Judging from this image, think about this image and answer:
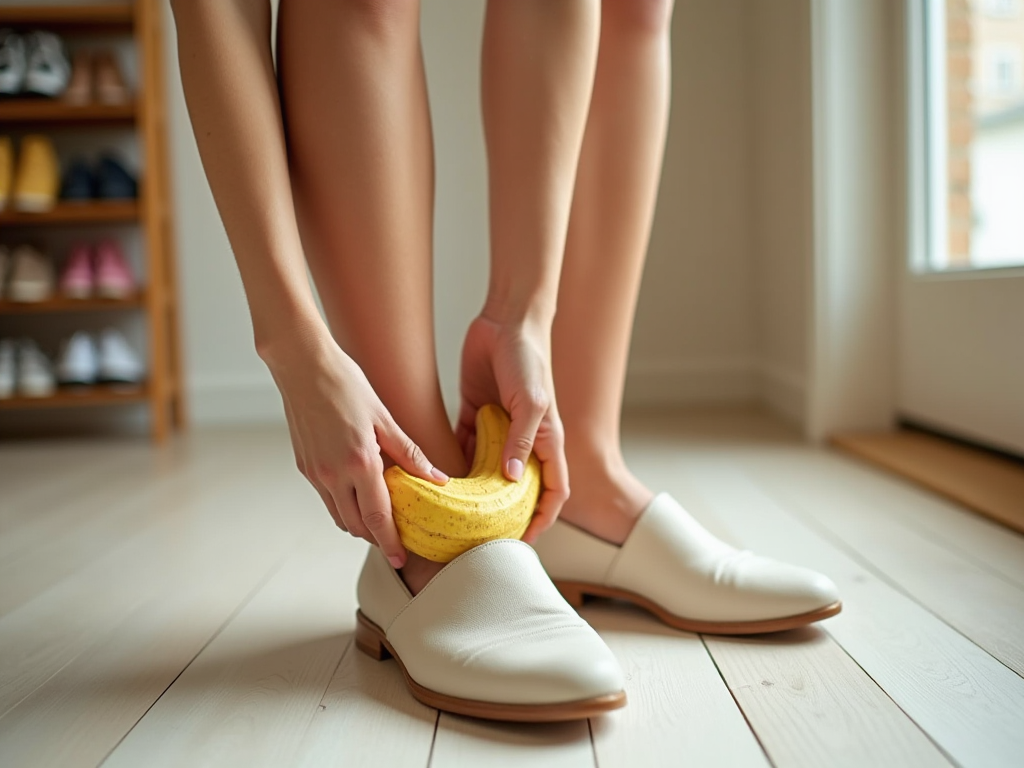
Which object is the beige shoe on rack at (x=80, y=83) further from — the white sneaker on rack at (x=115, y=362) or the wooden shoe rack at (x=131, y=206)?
the white sneaker on rack at (x=115, y=362)

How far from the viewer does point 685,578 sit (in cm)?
69

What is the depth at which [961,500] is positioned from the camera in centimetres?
107

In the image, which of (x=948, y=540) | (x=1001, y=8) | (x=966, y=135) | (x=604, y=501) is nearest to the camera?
(x=604, y=501)

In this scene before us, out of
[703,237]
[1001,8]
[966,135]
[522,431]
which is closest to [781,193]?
[703,237]

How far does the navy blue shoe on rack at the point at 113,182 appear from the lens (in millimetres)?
1995

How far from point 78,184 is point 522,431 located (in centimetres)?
170

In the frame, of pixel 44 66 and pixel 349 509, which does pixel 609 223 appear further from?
pixel 44 66

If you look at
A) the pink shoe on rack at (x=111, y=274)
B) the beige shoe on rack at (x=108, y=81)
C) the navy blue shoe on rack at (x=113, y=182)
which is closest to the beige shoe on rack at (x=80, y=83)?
the beige shoe on rack at (x=108, y=81)

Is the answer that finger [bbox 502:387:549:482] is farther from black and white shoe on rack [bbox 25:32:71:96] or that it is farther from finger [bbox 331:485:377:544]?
black and white shoe on rack [bbox 25:32:71:96]

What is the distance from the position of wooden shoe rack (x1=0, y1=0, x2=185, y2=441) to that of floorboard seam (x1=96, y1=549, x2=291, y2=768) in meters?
1.10

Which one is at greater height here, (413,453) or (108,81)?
(108,81)

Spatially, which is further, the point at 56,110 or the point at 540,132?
the point at 56,110

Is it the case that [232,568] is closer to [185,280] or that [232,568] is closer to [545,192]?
[545,192]

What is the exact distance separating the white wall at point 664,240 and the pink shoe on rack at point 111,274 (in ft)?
0.45
